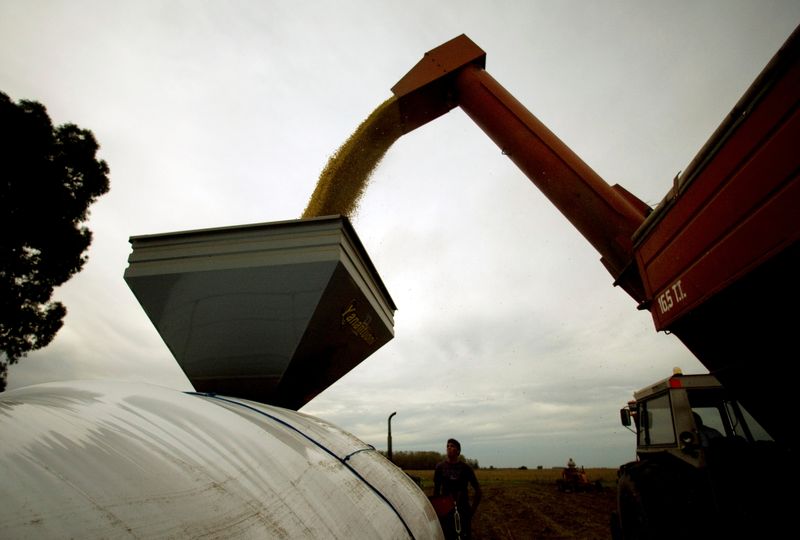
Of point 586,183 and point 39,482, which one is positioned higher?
point 586,183

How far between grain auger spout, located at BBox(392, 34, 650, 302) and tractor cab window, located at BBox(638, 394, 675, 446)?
1.57m

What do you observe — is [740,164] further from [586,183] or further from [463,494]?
[463,494]

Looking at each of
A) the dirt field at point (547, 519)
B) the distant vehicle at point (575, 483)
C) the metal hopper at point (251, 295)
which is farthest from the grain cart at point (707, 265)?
the distant vehicle at point (575, 483)

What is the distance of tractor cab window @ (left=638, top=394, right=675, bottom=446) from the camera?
4.14m

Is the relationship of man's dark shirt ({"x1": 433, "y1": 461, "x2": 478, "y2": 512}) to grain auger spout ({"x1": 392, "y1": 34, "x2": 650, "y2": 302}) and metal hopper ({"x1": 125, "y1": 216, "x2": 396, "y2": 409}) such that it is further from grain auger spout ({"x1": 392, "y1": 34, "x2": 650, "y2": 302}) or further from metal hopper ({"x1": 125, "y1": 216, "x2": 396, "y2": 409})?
grain auger spout ({"x1": 392, "y1": 34, "x2": 650, "y2": 302})

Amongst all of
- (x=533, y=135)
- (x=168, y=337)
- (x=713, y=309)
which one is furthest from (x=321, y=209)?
(x=713, y=309)

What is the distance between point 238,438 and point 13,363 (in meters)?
13.5

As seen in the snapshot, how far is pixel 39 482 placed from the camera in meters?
0.85

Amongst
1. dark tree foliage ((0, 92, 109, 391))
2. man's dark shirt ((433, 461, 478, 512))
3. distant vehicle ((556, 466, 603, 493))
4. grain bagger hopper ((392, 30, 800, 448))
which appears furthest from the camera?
distant vehicle ((556, 466, 603, 493))

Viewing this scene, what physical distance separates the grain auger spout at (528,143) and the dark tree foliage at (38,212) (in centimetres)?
1107

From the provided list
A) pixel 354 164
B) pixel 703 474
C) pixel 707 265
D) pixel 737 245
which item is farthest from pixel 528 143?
pixel 703 474

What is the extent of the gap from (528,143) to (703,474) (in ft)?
11.1

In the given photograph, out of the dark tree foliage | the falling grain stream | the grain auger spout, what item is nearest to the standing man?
the grain auger spout

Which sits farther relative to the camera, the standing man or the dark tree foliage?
the dark tree foliage
